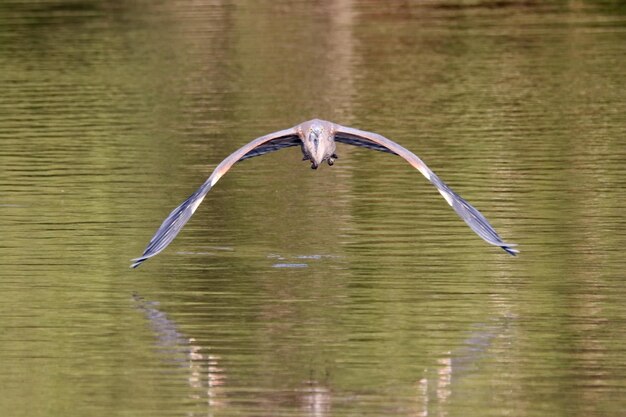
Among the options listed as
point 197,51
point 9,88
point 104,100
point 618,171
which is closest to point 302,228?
point 618,171

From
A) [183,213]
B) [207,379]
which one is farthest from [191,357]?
[183,213]

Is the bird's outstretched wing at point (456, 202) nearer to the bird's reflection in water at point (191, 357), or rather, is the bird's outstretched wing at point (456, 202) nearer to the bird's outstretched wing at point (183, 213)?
the bird's outstretched wing at point (183, 213)

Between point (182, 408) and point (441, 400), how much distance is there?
1.91m

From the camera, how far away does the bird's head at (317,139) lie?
54.1 ft

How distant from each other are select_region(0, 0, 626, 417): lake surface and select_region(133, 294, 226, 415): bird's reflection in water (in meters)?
0.03

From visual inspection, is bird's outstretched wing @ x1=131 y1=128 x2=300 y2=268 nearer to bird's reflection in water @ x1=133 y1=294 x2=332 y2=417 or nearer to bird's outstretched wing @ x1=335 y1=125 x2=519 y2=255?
bird's reflection in water @ x1=133 y1=294 x2=332 y2=417

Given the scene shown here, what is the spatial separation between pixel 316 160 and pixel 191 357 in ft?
10.8

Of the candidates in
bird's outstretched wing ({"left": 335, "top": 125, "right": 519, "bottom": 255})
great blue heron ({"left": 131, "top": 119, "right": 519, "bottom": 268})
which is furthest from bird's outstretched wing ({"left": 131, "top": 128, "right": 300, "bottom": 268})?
bird's outstretched wing ({"left": 335, "top": 125, "right": 519, "bottom": 255})

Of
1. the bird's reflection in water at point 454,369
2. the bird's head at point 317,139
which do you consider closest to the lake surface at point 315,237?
the bird's reflection in water at point 454,369

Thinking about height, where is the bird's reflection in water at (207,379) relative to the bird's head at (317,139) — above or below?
below

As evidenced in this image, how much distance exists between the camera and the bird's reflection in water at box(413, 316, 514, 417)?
12.5 m

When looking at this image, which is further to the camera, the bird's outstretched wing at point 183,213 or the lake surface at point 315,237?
the bird's outstretched wing at point 183,213

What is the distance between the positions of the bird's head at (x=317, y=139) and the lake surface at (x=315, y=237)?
1.17m

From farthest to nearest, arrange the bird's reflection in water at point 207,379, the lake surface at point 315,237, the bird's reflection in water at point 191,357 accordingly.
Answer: the lake surface at point 315,237
the bird's reflection in water at point 191,357
the bird's reflection in water at point 207,379
